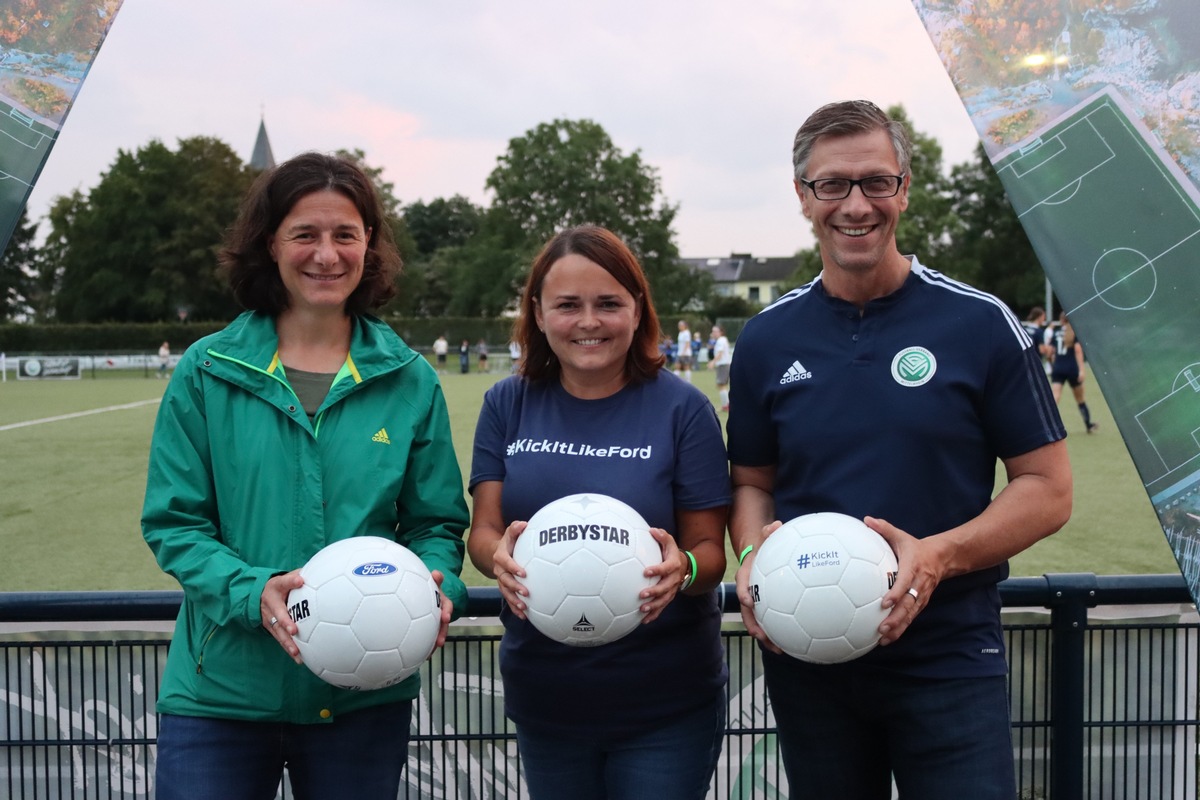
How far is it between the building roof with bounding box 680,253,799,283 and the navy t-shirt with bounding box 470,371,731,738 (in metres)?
122

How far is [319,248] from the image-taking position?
2.78m

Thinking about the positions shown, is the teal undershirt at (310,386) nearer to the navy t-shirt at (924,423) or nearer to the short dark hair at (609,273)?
the short dark hair at (609,273)

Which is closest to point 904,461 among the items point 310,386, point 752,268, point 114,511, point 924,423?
point 924,423

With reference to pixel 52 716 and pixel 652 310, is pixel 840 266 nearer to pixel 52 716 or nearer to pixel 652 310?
pixel 652 310

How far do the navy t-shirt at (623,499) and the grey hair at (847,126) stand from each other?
2.32ft

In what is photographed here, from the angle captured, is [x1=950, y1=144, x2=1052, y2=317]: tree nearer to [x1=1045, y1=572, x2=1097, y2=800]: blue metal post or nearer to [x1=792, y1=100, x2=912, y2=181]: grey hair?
[x1=1045, y1=572, x2=1097, y2=800]: blue metal post

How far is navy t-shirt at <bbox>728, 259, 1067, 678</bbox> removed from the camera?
2611 millimetres

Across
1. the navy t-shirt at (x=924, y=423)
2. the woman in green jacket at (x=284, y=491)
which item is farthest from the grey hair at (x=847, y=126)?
the woman in green jacket at (x=284, y=491)

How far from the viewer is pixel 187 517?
8.58 feet

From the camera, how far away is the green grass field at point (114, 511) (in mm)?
8461

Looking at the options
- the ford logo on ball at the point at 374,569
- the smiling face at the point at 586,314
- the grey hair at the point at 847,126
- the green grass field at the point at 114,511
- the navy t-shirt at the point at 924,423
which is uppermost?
the grey hair at the point at 847,126

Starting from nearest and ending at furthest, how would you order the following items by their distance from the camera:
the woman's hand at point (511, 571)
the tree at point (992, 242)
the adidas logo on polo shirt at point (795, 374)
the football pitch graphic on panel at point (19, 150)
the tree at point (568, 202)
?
1. the woman's hand at point (511, 571)
2. the adidas logo on polo shirt at point (795, 374)
3. the football pitch graphic on panel at point (19, 150)
4. the tree at point (992, 242)
5. the tree at point (568, 202)

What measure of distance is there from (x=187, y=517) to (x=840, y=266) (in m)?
1.81

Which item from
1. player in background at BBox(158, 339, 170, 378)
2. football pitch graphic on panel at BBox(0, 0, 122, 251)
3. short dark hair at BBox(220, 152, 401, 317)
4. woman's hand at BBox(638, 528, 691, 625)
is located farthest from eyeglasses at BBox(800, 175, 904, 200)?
player in background at BBox(158, 339, 170, 378)
